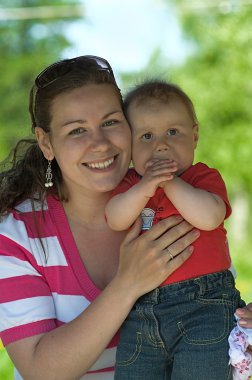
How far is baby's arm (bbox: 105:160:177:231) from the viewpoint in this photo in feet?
8.08

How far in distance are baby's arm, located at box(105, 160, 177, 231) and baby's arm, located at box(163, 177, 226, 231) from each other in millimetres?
56

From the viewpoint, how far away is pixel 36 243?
2770mm

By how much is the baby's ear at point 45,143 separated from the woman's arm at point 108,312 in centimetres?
54

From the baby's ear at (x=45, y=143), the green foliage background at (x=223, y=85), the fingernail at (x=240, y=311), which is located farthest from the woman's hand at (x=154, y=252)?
the green foliage background at (x=223, y=85)

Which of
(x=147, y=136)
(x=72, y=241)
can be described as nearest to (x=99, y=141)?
(x=147, y=136)

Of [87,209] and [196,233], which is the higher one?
[87,209]

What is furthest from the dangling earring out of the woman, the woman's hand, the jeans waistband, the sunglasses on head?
the jeans waistband

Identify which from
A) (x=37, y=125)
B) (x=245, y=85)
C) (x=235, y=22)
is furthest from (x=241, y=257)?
(x=37, y=125)

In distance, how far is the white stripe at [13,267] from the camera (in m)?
2.68

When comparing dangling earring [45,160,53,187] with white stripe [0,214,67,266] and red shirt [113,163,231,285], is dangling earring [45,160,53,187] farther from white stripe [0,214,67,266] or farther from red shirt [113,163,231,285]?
red shirt [113,163,231,285]

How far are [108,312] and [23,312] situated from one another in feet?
1.06

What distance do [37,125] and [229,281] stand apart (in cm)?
100

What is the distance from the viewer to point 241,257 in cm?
873

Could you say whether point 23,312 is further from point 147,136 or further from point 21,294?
point 147,136
